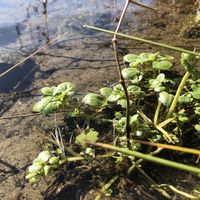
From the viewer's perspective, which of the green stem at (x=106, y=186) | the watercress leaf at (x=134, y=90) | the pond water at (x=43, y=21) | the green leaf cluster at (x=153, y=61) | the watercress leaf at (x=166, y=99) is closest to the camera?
the green stem at (x=106, y=186)

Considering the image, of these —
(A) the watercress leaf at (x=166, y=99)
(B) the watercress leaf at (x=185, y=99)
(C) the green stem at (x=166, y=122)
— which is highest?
(A) the watercress leaf at (x=166, y=99)

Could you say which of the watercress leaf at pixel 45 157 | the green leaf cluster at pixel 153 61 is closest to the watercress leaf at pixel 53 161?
the watercress leaf at pixel 45 157

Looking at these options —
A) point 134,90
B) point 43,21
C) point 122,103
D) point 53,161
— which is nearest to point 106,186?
point 53,161

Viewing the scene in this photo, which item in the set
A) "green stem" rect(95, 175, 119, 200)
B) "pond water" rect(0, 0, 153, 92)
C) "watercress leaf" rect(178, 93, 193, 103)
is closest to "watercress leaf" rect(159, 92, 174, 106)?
"watercress leaf" rect(178, 93, 193, 103)

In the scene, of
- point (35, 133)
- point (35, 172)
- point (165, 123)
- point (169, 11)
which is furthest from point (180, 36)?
point (35, 172)

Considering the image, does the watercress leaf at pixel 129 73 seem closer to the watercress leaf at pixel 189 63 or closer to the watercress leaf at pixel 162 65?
the watercress leaf at pixel 162 65

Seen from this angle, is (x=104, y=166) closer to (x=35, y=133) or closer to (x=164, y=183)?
(x=164, y=183)

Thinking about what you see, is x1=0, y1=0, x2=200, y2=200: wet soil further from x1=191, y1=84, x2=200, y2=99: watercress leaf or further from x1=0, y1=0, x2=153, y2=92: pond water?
x1=191, y1=84, x2=200, y2=99: watercress leaf
